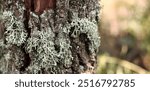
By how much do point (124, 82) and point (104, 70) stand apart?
104cm

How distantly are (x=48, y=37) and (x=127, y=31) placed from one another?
225 centimetres

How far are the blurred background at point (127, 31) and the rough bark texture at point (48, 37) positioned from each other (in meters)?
1.75

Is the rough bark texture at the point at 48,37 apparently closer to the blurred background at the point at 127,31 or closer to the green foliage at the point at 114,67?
the green foliage at the point at 114,67

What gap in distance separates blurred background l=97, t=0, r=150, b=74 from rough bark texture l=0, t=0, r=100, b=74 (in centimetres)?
175

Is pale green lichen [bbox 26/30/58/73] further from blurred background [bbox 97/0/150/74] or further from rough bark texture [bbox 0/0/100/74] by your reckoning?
blurred background [bbox 97/0/150/74]

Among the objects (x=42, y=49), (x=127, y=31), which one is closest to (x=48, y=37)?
(x=42, y=49)

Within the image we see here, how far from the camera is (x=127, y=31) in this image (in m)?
3.96

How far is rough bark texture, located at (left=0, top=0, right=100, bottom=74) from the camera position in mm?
1754

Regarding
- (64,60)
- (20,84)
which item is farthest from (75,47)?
(20,84)

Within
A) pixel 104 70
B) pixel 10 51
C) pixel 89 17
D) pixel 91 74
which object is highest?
pixel 89 17

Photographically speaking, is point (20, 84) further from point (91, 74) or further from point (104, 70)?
point (104, 70)

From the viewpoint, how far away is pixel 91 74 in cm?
195

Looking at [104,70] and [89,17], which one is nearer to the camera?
[89,17]

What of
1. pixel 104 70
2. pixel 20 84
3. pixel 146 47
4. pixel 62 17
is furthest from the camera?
pixel 146 47
